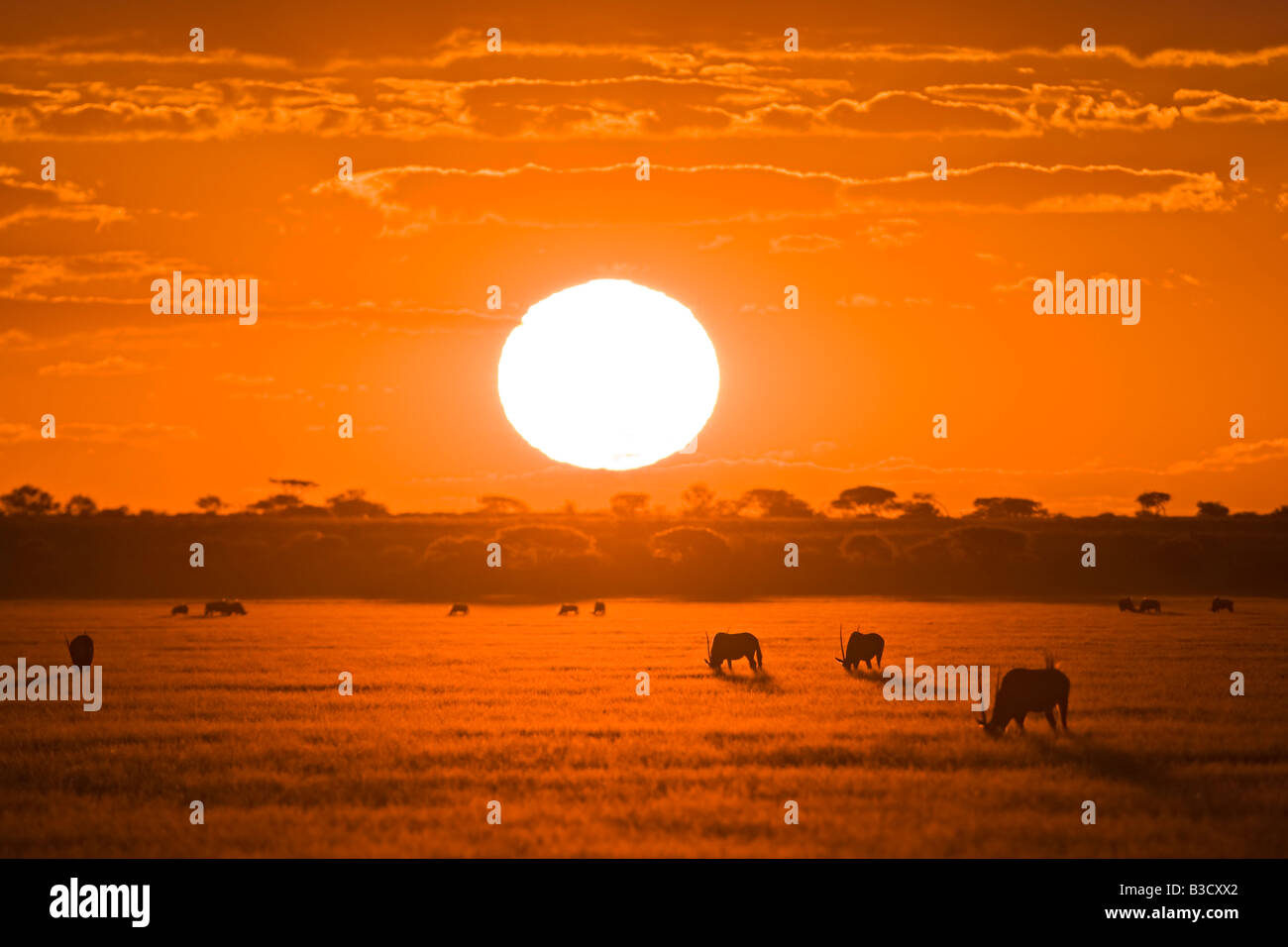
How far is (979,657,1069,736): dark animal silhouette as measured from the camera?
20297mm

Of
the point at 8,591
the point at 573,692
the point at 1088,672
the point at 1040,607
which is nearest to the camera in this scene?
the point at 573,692

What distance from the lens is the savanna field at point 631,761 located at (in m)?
13.9

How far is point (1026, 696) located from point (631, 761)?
6566 millimetres

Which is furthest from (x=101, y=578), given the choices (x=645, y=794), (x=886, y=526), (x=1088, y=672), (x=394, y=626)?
(x=645, y=794)

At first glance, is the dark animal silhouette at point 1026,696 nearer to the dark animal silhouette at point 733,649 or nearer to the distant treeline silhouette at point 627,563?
the dark animal silhouette at point 733,649

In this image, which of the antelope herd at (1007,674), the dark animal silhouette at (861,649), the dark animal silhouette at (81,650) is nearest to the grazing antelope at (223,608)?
the antelope herd at (1007,674)

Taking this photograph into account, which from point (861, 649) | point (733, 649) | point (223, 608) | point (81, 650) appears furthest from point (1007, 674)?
point (223, 608)

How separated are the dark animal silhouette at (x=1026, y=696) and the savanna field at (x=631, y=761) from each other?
365 millimetres

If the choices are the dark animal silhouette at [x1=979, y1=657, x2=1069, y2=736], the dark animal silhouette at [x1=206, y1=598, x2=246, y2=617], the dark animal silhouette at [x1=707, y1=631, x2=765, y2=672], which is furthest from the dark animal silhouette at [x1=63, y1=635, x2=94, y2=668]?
the dark animal silhouette at [x1=206, y1=598, x2=246, y2=617]

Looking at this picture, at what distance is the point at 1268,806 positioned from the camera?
15000mm

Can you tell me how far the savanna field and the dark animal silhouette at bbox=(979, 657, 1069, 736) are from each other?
14.4 inches

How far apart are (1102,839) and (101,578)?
9194 cm

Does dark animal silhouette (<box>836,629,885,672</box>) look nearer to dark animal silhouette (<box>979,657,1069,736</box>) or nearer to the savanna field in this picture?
the savanna field

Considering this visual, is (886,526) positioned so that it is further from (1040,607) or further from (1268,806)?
(1268,806)
